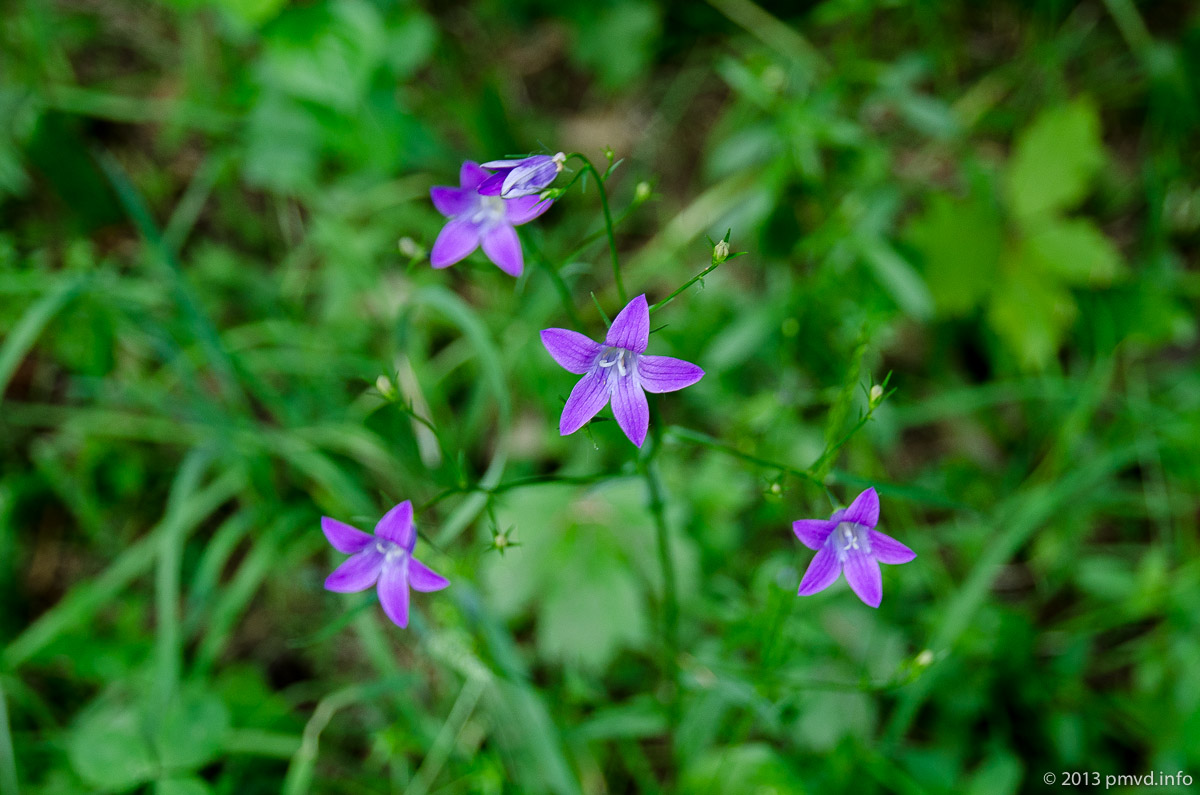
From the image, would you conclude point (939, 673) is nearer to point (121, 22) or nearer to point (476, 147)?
point (476, 147)

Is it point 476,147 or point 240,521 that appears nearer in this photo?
point 240,521

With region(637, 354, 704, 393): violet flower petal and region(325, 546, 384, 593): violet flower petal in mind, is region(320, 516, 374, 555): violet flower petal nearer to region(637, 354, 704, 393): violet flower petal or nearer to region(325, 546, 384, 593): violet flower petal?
region(325, 546, 384, 593): violet flower petal

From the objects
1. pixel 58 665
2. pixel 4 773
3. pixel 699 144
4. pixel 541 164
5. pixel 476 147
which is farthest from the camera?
pixel 699 144

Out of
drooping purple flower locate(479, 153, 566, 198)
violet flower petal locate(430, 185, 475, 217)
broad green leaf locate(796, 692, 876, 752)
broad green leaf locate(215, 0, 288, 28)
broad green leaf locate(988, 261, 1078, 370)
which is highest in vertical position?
broad green leaf locate(215, 0, 288, 28)

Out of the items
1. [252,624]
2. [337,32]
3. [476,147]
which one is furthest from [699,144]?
[252,624]

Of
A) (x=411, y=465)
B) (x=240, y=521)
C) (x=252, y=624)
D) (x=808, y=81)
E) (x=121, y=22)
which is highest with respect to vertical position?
(x=121, y=22)

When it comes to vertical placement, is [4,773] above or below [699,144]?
below

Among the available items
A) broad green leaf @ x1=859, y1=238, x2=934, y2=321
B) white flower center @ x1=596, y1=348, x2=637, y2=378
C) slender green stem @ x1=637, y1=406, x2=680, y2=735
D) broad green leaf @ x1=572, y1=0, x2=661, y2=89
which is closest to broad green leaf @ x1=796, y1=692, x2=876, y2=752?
slender green stem @ x1=637, y1=406, x2=680, y2=735

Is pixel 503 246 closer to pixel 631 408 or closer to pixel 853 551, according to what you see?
pixel 631 408
